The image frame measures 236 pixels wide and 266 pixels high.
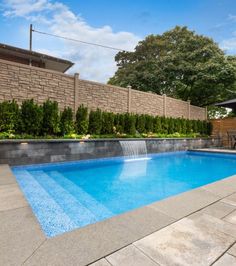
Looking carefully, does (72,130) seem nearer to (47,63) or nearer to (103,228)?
(103,228)

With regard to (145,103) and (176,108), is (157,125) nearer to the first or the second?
(145,103)

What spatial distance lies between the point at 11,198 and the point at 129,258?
1.94 meters

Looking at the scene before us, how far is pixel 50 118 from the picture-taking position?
7082 millimetres

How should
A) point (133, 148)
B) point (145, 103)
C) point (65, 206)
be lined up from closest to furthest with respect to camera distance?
point (65, 206)
point (133, 148)
point (145, 103)

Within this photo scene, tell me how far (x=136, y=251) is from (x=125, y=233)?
279 mm

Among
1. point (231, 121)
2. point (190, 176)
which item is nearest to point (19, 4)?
point (190, 176)

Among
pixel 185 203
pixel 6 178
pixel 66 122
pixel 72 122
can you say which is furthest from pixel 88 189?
pixel 72 122

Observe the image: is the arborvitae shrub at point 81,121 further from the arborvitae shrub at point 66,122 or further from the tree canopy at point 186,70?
the tree canopy at point 186,70

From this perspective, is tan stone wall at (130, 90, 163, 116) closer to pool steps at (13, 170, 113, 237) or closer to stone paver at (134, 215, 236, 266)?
pool steps at (13, 170, 113, 237)

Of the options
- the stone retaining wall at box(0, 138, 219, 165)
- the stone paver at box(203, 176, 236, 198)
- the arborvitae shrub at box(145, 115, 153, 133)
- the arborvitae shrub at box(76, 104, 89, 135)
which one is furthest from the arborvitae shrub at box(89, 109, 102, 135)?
the stone paver at box(203, 176, 236, 198)

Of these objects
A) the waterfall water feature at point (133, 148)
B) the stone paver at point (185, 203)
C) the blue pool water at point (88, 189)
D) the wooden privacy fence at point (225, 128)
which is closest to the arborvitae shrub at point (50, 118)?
the blue pool water at point (88, 189)

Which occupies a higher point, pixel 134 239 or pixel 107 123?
pixel 107 123

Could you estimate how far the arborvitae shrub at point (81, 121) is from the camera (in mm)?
8117

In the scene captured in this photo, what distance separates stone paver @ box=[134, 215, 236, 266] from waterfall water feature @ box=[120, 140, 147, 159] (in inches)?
249
